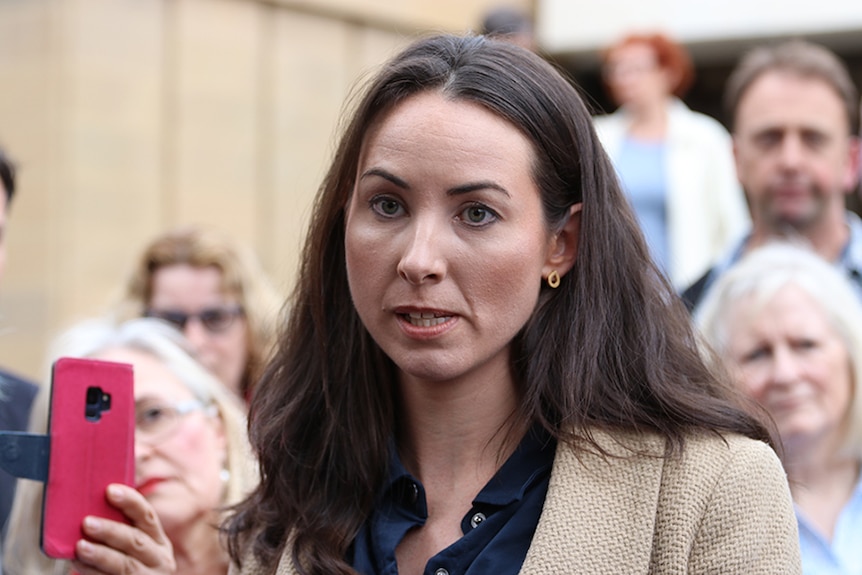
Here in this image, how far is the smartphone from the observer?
8.13 ft

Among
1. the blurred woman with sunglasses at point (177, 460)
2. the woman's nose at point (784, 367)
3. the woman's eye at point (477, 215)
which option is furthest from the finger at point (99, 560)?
the woman's nose at point (784, 367)

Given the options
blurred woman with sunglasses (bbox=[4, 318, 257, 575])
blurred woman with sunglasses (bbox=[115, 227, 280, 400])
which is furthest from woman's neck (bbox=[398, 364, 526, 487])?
blurred woman with sunglasses (bbox=[115, 227, 280, 400])

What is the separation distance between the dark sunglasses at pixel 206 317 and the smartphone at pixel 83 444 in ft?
9.35

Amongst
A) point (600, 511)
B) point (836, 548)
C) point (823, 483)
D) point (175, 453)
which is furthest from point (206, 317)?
point (600, 511)

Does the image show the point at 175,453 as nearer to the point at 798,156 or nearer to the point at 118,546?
the point at 118,546

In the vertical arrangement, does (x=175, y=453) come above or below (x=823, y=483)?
above

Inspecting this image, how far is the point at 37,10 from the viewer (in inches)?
314

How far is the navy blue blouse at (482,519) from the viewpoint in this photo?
2324mm

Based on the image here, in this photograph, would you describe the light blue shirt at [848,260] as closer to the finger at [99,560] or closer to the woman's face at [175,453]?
the woman's face at [175,453]

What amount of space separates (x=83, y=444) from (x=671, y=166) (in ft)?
14.0

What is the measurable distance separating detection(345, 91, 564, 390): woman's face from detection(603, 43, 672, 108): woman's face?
4492 mm

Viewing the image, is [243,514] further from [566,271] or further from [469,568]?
[566,271]

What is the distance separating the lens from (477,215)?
2305 millimetres

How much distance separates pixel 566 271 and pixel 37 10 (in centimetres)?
632
